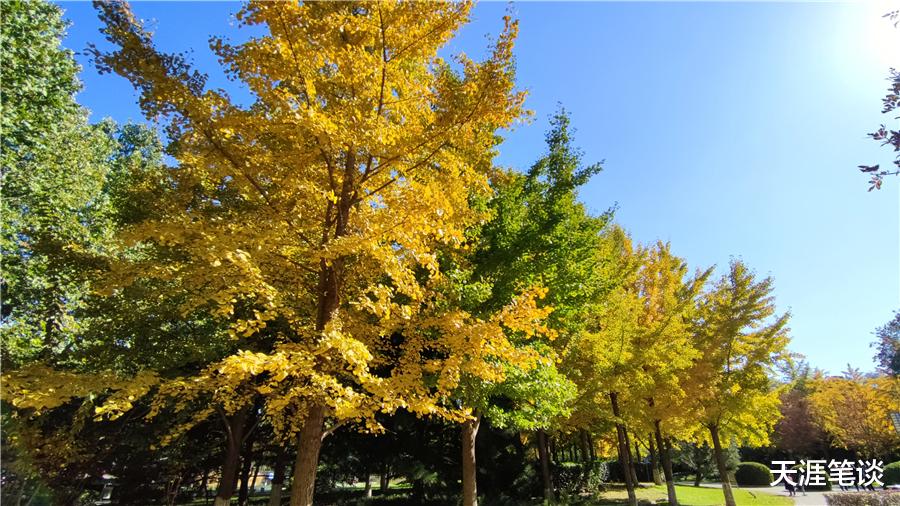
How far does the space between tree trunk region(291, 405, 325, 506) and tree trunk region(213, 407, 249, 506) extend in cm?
760

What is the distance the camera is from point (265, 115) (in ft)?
18.5

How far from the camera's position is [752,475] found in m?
28.7

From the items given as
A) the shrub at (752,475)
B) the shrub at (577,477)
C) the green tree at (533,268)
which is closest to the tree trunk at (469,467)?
the green tree at (533,268)

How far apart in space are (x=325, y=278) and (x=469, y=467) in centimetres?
639

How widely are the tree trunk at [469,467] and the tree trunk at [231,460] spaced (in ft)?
21.4

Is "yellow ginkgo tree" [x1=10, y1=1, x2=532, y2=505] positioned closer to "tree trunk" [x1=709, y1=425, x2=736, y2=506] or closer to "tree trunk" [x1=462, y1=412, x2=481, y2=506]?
"tree trunk" [x1=462, y1=412, x2=481, y2=506]

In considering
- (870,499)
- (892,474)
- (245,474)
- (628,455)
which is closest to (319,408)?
(245,474)

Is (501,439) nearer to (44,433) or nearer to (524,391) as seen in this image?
(524,391)

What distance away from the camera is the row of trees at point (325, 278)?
5.00 metres

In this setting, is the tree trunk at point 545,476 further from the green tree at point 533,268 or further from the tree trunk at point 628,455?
the green tree at point 533,268

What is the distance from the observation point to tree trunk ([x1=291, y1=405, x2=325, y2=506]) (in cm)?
517

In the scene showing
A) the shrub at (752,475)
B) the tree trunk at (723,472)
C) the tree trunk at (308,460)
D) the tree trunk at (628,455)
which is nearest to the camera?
the tree trunk at (308,460)

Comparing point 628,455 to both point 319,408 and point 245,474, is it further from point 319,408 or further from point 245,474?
point 319,408

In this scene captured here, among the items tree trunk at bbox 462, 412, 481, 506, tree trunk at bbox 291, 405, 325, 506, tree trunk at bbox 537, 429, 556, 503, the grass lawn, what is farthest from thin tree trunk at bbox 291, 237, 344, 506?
the grass lawn
